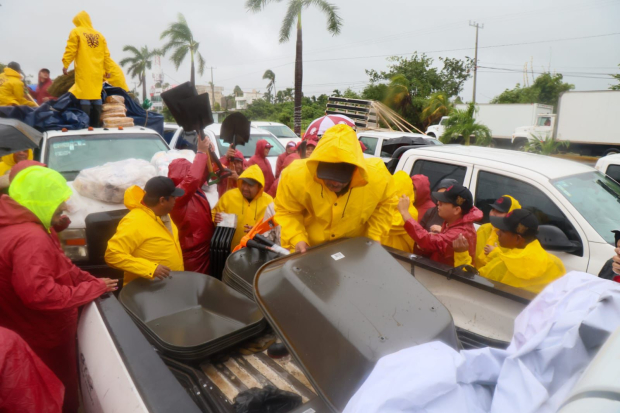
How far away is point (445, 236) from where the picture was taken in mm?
3088

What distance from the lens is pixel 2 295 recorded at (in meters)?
2.14

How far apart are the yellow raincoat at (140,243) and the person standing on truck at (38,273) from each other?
0.32 m

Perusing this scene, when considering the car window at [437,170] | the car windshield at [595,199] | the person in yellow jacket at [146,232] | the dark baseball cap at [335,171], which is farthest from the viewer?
the car window at [437,170]

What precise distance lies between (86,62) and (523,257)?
6.65 metres

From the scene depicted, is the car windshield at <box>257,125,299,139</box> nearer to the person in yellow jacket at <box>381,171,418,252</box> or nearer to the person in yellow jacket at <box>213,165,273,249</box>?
the person in yellow jacket at <box>213,165,273,249</box>

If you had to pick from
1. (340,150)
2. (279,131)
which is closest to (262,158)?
(340,150)

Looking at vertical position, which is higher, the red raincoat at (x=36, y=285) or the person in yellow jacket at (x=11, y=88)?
the person in yellow jacket at (x=11, y=88)

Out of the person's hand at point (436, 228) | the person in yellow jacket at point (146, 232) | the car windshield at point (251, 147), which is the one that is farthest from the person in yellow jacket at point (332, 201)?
the car windshield at point (251, 147)

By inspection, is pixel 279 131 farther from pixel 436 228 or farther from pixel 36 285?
pixel 36 285

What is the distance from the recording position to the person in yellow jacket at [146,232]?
2.83 metres

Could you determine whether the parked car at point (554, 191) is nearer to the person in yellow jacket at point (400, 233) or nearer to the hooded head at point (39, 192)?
the person in yellow jacket at point (400, 233)

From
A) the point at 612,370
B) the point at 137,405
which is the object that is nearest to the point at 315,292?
the point at 137,405

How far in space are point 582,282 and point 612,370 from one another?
0.63 m

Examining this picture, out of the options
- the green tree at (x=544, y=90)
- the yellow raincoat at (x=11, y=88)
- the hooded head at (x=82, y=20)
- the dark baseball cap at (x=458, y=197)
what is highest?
the green tree at (x=544, y=90)
